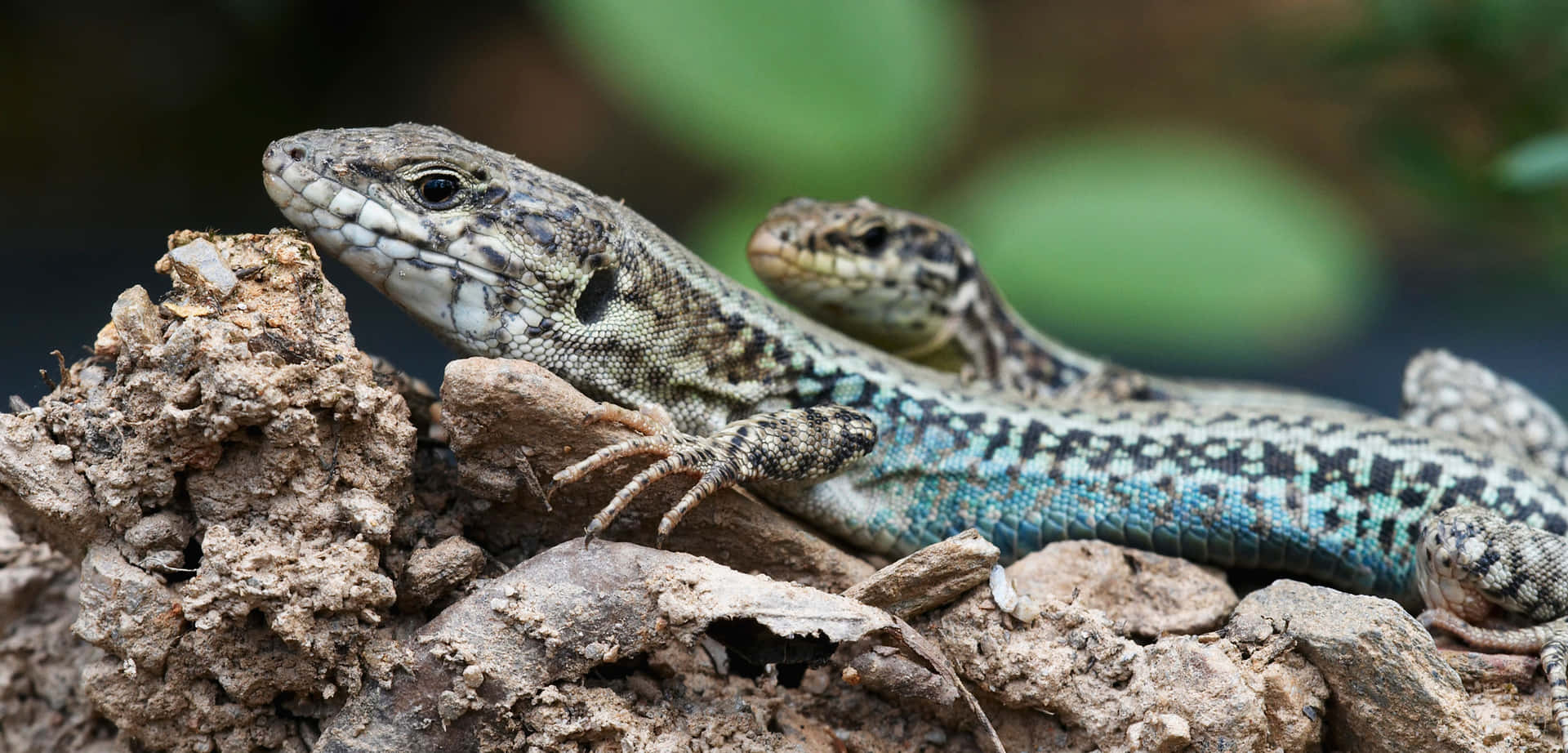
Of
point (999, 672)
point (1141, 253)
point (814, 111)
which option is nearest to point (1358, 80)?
point (1141, 253)

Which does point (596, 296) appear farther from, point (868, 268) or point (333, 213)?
point (868, 268)

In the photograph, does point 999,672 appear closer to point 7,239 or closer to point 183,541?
point 183,541

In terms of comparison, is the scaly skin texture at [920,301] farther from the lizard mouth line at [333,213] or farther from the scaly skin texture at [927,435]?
the lizard mouth line at [333,213]

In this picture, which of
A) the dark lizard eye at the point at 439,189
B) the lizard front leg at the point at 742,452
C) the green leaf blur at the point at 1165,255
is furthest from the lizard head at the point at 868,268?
the green leaf blur at the point at 1165,255

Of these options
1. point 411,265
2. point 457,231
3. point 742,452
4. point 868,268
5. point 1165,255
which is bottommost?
point 742,452

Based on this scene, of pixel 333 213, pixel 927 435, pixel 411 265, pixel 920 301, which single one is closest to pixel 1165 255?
pixel 920 301
